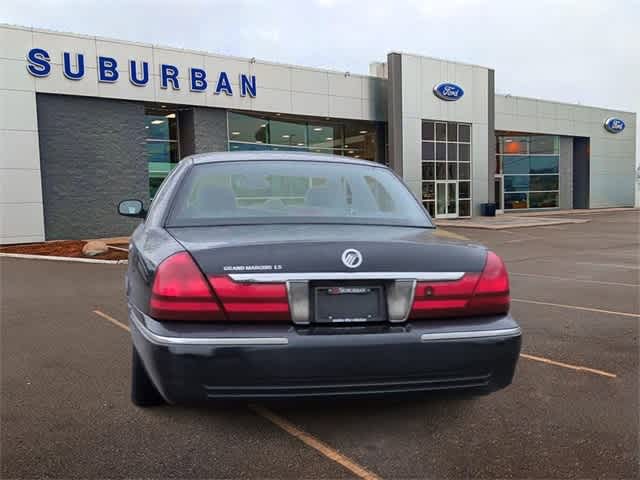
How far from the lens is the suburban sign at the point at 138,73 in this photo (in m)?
18.6

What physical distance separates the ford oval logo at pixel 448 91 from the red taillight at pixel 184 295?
28.5m

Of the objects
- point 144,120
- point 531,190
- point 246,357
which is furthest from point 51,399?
point 531,190

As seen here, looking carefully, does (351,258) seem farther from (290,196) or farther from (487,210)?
(487,210)

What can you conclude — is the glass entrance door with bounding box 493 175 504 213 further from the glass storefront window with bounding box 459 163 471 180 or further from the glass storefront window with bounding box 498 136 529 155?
the glass storefront window with bounding box 459 163 471 180

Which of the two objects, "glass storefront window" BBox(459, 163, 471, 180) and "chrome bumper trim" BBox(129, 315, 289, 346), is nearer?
"chrome bumper trim" BBox(129, 315, 289, 346)

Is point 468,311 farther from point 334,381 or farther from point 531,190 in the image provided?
Result: point 531,190

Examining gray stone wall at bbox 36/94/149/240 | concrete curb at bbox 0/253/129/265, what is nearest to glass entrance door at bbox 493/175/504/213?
gray stone wall at bbox 36/94/149/240

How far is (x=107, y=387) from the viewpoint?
380 cm

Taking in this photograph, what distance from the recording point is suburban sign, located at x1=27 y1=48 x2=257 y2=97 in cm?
1857

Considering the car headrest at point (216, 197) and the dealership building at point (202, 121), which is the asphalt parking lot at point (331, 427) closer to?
the car headrest at point (216, 197)

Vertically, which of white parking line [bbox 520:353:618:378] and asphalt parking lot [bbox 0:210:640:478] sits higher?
asphalt parking lot [bbox 0:210:640:478]

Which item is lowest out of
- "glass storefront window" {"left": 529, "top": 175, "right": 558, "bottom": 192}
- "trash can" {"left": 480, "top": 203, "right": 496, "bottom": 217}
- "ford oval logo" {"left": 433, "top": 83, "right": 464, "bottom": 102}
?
"trash can" {"left": 480, "top": 203, "right": 496, "bottom": 217}

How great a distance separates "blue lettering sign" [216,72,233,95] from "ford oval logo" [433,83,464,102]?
11.9 metres

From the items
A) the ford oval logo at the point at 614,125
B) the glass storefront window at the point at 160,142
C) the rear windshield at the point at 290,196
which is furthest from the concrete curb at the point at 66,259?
the ford oval logo at the point at 614,125
